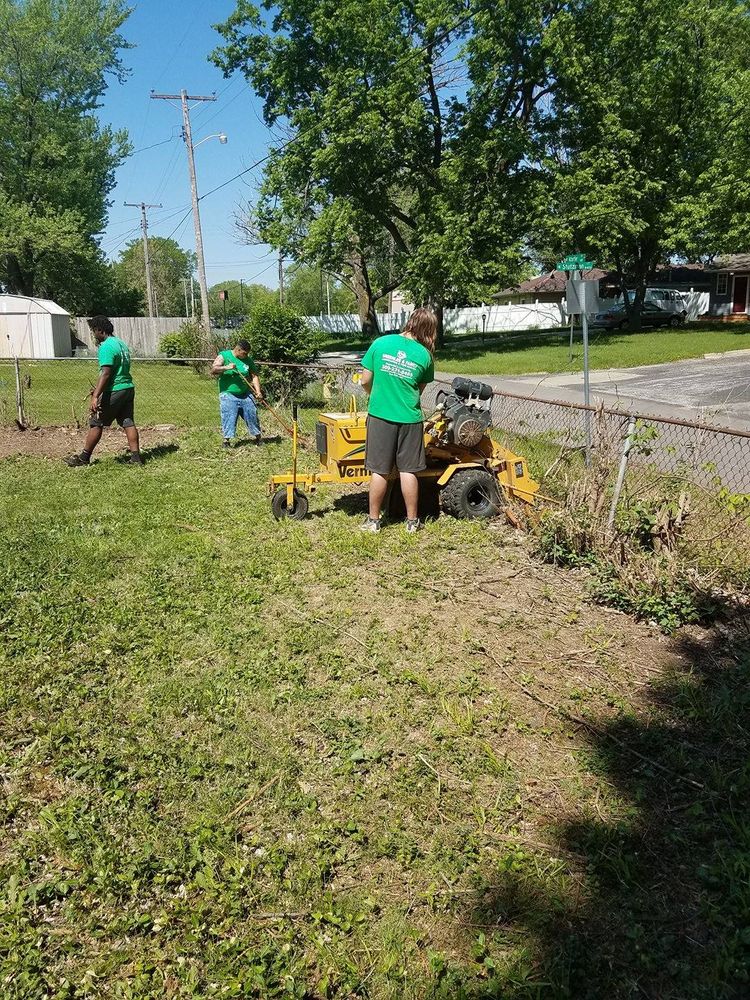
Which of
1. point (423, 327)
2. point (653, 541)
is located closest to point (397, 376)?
point (423, 327)

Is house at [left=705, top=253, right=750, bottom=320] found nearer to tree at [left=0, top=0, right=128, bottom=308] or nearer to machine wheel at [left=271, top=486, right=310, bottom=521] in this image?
tree at [left=0, top=0, right=128, bottom=308]

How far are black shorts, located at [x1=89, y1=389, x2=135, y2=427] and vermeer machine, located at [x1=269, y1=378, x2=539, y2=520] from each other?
9.80ft

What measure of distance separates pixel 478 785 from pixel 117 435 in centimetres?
945

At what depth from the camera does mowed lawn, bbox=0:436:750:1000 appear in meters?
2.26

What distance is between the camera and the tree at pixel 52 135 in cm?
3409

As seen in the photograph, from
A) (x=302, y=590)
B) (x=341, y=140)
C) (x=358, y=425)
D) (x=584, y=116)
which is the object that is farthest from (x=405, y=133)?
(x=302, y=590)

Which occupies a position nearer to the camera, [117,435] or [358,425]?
[358,425]

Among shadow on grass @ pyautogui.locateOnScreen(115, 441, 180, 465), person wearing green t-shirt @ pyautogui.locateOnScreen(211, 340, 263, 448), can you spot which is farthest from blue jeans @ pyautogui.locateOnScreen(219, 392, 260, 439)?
shadow on grass @ pyautogui.locateOnScreen(115, 441, 180, 465)

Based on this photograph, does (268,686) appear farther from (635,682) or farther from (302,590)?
(635,682)

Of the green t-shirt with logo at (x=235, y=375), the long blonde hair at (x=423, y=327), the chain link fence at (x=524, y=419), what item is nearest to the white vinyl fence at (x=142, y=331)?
the chain link fence at (x=524, y=419)

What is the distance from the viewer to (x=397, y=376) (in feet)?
18.2

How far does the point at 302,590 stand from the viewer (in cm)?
488

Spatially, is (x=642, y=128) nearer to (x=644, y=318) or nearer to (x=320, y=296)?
(x=644, y=318)

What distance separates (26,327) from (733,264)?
33620 mm
